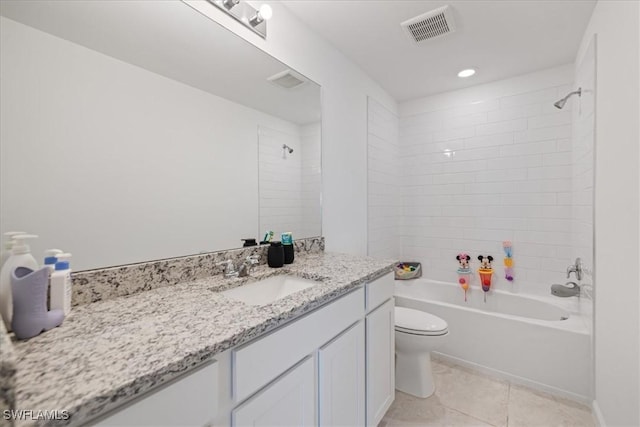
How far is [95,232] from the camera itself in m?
0.94

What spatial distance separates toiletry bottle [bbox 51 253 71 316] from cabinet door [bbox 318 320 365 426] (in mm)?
804

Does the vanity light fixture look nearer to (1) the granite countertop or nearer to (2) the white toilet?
(1) the granite countertop

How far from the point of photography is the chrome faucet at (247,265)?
130cm

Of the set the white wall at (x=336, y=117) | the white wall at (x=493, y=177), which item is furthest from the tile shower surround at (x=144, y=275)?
the white wall at (x=493, y=177)

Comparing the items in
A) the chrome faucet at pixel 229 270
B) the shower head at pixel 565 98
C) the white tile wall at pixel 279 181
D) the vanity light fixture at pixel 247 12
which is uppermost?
the vanity light fixture at pixel 247 12

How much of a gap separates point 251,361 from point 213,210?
762mm

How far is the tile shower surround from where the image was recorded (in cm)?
90

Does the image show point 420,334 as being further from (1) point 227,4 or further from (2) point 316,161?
(1) point 227,4

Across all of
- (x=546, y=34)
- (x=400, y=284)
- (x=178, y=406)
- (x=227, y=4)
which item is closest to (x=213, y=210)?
(x=178, y=406)

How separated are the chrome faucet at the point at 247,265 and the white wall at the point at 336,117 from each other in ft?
2.16

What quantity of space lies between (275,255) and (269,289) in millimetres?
186

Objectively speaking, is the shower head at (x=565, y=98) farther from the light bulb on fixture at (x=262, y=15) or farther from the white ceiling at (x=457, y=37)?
the light bulb on fixture at (x=262, y=15)

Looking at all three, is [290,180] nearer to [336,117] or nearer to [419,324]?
[336,117]

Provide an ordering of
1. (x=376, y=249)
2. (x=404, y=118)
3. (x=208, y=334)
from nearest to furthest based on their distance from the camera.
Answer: (x=208, y=334)
(x=376, y=249)
(x=404, y=118)
